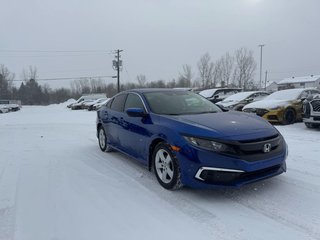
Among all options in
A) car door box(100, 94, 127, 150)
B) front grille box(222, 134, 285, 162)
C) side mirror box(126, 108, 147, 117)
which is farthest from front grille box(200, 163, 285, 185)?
car door box(100, 94, 127, 150)

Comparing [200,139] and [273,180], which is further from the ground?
[200,139]

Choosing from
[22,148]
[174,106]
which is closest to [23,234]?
[174,106]

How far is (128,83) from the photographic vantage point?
82875 mm

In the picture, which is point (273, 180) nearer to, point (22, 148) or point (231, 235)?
point (231, 235)

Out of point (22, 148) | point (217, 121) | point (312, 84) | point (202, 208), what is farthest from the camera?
point (312, 84)

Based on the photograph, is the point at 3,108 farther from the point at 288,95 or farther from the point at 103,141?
the point at 103,141

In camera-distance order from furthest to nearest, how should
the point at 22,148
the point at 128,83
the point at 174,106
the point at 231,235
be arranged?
the point at 128,83 < the point at 22,148 < the point at 174,106 < the point at 231,235

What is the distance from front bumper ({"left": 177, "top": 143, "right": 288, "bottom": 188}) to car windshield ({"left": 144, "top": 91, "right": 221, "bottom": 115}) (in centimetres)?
121

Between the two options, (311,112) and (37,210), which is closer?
(37,210)

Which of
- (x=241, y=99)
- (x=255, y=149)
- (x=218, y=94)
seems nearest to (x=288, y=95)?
(x=241, y=99)

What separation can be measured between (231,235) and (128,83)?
81.0m

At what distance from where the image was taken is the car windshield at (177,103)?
5.11m

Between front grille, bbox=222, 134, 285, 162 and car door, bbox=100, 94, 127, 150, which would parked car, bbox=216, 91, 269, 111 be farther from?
front grille, bbox=222, 134, 285, 162

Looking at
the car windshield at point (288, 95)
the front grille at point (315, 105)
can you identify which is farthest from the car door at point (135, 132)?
the car windshield at point (288, 95)
